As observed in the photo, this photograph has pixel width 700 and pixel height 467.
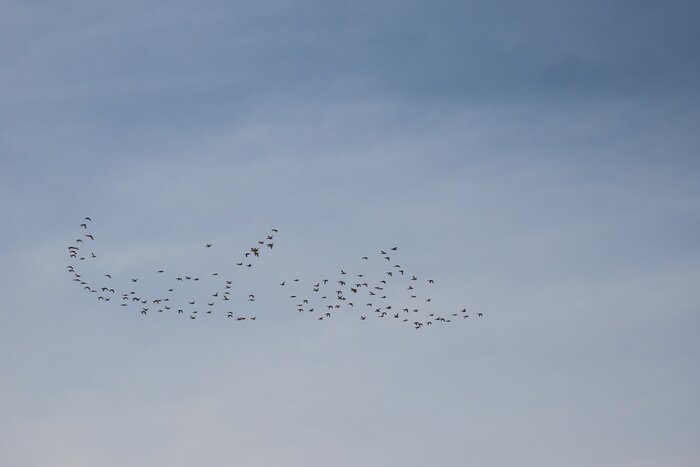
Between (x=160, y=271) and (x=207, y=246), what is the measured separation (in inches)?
255

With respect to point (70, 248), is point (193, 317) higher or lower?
lower

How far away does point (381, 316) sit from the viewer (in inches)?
4395

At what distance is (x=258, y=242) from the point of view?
111 meters

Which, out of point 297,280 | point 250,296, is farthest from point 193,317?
point 297,280

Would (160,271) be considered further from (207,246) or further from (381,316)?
(381,316)

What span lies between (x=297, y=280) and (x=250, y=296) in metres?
7.36

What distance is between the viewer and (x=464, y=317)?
11538 cm

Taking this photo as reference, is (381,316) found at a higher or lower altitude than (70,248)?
lower

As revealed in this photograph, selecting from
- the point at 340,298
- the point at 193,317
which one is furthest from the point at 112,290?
the point at 340,298

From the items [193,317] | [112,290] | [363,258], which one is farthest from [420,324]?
[112,290]

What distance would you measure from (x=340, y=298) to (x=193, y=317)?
1786 cm

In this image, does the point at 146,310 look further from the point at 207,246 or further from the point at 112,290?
the point at 207,246

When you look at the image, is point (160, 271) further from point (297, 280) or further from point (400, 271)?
point (400, 271)

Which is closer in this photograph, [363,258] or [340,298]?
[363,258]
